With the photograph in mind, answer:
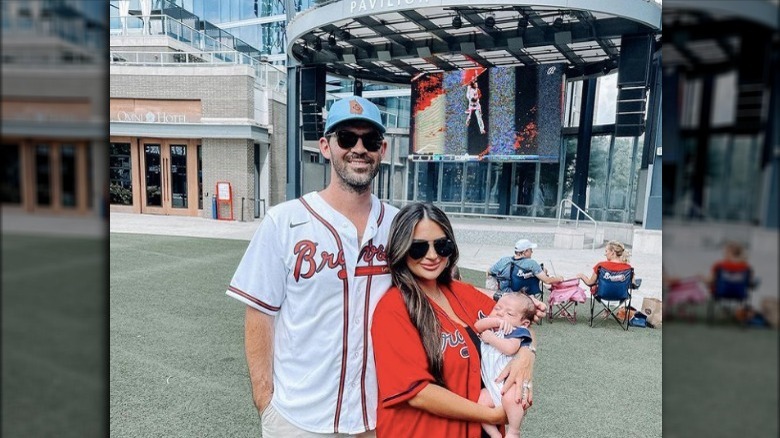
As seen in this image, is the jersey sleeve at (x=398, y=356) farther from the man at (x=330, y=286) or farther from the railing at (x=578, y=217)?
the railing at (x=578, y=217)

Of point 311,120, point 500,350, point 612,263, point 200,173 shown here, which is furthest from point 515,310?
point 612,263

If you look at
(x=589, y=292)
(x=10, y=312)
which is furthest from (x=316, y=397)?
(x=589, y=292)

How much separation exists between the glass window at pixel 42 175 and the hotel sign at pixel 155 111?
2634 mm

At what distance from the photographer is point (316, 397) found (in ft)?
5.37

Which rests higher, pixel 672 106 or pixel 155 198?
pixel 672 106

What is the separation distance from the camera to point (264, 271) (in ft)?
5.28

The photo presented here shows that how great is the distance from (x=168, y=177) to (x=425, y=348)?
124 inches

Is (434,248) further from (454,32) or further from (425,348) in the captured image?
(454,32)

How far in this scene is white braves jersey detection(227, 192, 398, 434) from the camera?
62.2 inches

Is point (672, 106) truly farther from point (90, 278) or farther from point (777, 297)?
point (90, 278)

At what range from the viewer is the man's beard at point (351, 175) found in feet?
5.34

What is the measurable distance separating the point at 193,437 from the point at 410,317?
237 cm

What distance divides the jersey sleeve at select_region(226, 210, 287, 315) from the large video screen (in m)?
5.03

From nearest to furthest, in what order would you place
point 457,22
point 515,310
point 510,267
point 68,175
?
point 68,175
point 515,310
point 510,267
point 457,22
